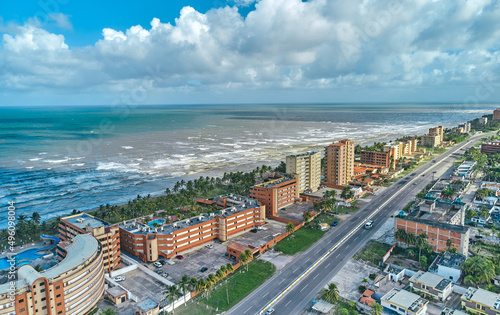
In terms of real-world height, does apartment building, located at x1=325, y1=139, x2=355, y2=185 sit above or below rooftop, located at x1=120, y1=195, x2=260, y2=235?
above

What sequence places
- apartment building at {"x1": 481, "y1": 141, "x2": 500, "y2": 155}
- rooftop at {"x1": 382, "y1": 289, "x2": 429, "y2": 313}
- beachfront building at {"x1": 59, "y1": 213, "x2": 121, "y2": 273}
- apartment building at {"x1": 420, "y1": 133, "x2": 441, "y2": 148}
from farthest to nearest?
apartment building at {"x1": 420, "y1": 133, "x2": 441, "y2": 148} → apartment building at {"x1": 481, "y1": 141, "x2": 500, "y2": 155} → beachfront building at {"x1": 59, "y1": 213, "x2": 121, "y2": 273} → rooftop at {"x1": 382, "y1": 289, "x2": 429, "y2": 313}

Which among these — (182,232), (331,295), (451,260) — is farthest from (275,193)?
(451,260)

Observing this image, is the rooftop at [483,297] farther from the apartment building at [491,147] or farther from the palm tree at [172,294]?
the apartment building at [491,147]

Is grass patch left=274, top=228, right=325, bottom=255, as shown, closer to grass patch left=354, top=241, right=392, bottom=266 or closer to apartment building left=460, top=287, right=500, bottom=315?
grass patch left=354, top=241, right=392, bottom=266

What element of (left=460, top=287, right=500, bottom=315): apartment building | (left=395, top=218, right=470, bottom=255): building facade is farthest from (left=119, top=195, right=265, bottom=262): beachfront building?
(left=460, top=287, right=500, bottom=315): apartment building

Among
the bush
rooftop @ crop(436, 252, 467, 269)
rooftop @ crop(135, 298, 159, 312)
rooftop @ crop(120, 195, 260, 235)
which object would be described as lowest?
the bush

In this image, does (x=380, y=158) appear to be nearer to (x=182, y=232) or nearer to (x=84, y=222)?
(x=182, y=232)

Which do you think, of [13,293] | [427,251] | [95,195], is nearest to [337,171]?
[427,251]

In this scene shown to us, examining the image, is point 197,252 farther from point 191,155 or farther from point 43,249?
point 191,155
